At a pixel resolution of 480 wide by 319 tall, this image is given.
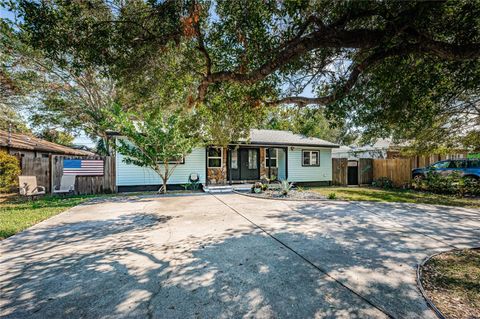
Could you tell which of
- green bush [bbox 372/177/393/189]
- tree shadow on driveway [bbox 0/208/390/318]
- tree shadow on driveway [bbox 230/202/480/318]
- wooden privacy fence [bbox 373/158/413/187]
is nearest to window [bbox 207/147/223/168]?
tree shadow on driveway [bbox 230/202/480/318]

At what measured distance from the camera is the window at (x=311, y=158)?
51.9ft

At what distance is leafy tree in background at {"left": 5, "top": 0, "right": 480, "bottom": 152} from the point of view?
3820 mm

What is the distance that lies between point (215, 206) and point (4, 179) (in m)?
8.84

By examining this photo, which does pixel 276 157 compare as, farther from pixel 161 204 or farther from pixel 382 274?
pixel 382 274

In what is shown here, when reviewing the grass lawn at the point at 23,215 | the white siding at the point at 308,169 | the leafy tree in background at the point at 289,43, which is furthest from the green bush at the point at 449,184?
the grass lawn at the point at 23,215

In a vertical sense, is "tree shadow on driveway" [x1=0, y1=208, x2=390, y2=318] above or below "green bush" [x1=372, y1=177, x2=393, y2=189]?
below

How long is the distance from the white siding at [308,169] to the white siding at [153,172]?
6106mm

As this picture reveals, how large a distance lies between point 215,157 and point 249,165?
99.7 inches

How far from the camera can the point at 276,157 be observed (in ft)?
52.7

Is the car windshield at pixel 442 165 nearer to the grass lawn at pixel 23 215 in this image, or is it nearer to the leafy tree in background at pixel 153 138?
the leafy tree in background at pixel 153 138

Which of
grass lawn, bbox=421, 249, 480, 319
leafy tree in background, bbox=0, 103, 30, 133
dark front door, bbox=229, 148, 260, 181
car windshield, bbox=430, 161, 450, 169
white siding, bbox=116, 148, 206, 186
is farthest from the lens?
dark front door, bbox=229, 148, 260, 181

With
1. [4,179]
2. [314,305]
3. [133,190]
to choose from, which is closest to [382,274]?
[314,305]

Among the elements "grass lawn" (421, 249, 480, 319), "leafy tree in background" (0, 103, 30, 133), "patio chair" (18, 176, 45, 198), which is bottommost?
"grass lawn" (421, 249, 480, 319)

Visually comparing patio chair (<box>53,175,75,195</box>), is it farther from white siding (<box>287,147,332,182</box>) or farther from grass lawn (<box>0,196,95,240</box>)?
white siding (<box>287,147,332,182</box>)
